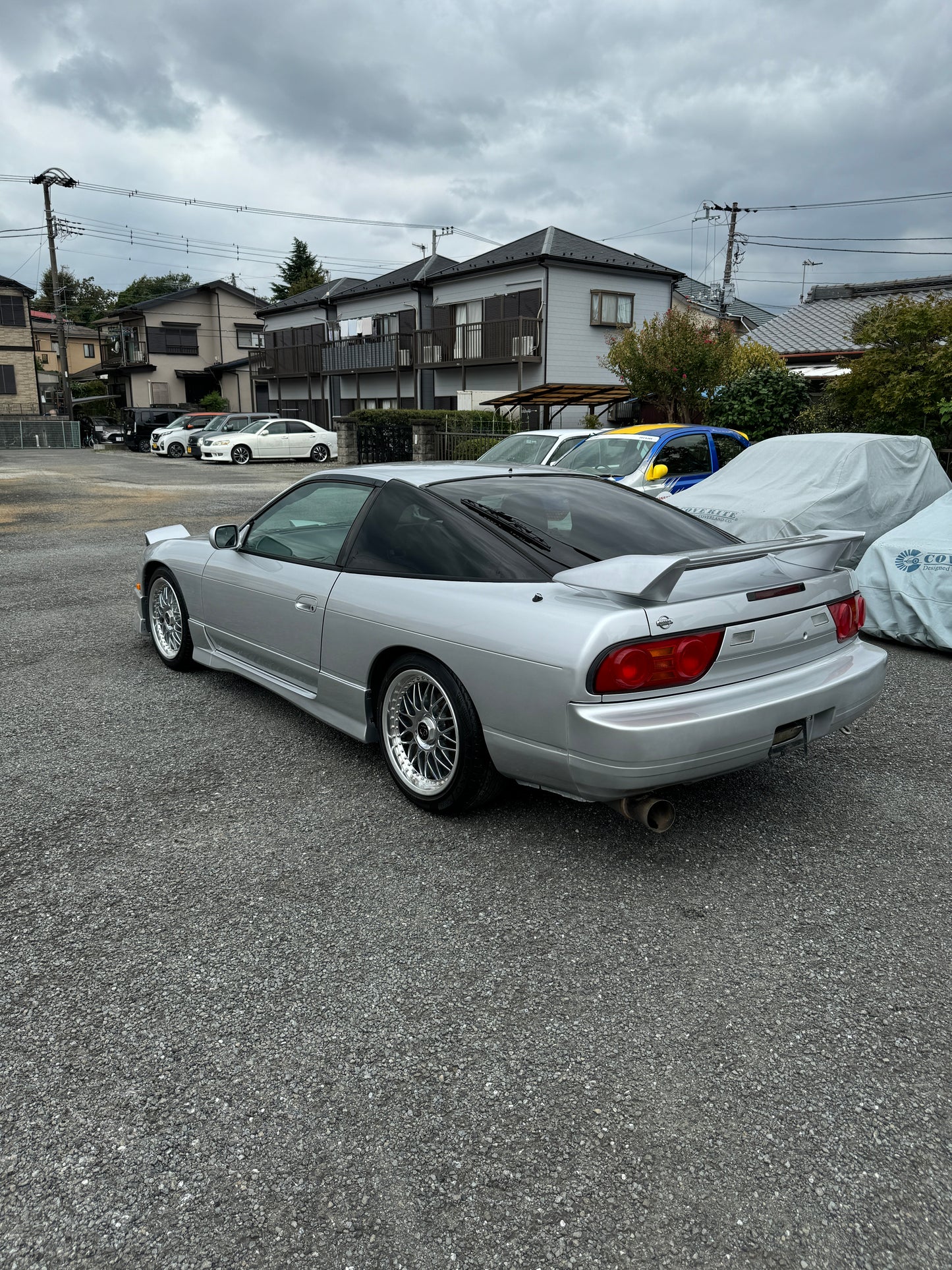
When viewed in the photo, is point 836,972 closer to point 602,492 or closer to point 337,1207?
point 337,1207

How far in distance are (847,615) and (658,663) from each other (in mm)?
1154

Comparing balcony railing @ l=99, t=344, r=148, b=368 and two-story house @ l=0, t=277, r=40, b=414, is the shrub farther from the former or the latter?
two-story house @ l=0, t=277, r=40, b=414

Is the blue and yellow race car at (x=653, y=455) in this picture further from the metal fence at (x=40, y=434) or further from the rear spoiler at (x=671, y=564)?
the metal fence at (x=40, y=434)

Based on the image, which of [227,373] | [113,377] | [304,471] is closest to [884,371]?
[304,471]

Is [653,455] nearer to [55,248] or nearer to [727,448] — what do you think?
[727,448]

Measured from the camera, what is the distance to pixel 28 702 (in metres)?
5.10

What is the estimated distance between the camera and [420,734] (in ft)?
12.1

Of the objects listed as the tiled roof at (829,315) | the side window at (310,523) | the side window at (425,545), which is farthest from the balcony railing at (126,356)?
the side window at (425,545)

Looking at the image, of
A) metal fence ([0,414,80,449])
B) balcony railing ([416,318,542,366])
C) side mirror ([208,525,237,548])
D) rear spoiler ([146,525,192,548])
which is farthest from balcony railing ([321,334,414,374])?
side mirror ([208,525,237,548])

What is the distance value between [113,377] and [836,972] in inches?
2473

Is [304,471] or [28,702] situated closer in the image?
[28,702]

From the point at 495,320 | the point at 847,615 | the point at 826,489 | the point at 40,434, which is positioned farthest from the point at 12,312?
the point at 847,615

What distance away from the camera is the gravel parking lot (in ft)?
6.15

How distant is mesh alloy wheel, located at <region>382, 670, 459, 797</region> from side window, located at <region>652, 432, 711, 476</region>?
8015 millimetres
